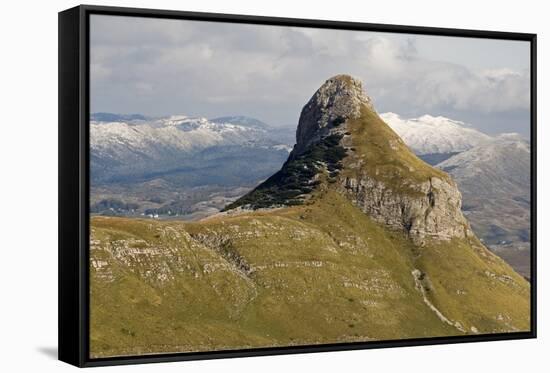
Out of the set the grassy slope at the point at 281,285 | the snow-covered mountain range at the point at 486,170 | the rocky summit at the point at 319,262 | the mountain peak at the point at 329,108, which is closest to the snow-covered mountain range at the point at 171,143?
the rocky summit at the point at 319,262

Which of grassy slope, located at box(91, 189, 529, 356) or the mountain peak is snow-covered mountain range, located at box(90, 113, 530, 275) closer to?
grassy slope, located at box(91, 189, 529, 356)

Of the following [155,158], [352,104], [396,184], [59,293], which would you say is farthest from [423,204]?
[59,293]

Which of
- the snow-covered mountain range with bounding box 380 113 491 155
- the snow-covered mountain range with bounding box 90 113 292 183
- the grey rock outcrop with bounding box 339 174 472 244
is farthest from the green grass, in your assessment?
the snow-covered mountain range with bounding box 90 113 292 183

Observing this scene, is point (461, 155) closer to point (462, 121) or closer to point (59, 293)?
point (462, 121)

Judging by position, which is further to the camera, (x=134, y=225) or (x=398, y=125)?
(x=398, y=125)

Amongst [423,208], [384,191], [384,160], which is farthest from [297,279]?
[423,208]
